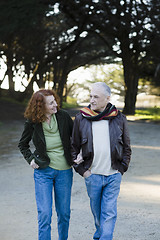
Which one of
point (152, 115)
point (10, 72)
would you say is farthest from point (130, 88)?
point (10, 72)

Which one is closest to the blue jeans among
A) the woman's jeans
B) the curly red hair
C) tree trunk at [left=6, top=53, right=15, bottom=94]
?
the woman's jeans

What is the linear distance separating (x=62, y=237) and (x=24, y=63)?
3273cm

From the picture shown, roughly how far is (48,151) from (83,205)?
2347 mm

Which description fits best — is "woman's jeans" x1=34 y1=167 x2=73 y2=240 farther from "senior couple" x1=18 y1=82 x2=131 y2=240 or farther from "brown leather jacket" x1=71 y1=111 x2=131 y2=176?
"brown leather jacket" x1=71 y1=111 x2=131 y2=176

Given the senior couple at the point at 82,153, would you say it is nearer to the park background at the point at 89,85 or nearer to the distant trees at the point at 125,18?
the park background at the point at 89,85

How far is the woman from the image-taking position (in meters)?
3.63

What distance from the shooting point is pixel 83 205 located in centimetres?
580

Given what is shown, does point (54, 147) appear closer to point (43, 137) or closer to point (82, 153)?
point (43, 137)

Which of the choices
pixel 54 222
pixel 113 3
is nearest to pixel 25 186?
pixel 54 222

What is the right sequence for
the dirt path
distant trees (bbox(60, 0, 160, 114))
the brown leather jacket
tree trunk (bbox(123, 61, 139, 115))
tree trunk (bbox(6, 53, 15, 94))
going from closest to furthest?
the brown leather jacket
the dirt path
distant trees (bbox(60, 0, 160, 114))
tree trunk (bbox(123, 61, 139, 115))
tree trunk (bbox(6, 53, 15, 94))

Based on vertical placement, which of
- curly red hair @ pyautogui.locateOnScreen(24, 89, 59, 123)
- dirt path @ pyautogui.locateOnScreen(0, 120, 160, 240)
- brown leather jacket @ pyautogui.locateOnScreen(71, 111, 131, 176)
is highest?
curly red hair @ pyautogui.locateOnScreen(24, 89, 59, 123)

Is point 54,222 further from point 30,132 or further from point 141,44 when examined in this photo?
point 141,44

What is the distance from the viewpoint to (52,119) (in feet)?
12.3

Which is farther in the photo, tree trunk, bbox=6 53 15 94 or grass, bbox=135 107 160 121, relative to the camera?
tree trunk, bbox=6 53 15 94
